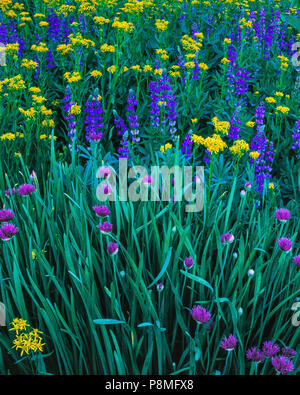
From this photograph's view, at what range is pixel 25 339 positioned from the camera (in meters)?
1.45

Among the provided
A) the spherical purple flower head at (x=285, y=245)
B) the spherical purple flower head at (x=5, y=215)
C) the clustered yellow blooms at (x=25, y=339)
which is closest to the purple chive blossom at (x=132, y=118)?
the spherical purple flower head at (x=5, y=215)

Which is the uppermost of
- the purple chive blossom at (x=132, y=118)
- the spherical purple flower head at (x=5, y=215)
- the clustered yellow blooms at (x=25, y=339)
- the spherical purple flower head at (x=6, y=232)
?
the purple chive blossom at (x=132, y=118)

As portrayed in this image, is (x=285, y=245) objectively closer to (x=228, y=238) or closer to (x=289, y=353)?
(x=228, y=238)

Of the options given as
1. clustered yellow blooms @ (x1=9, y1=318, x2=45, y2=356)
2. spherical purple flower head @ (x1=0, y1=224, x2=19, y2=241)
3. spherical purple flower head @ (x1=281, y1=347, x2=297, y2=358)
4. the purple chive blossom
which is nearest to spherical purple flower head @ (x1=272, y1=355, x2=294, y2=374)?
spherical purple flower head @ (x1=281, y1=347, x2=297, y2=358)

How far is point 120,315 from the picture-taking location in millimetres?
1469

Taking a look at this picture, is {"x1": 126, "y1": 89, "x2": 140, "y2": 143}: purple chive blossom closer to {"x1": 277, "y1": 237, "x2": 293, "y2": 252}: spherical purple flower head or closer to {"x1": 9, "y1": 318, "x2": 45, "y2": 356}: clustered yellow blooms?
{"x1": 277, "y1": 237, "x2": 293, "y2": 252}: spherical purple flower head

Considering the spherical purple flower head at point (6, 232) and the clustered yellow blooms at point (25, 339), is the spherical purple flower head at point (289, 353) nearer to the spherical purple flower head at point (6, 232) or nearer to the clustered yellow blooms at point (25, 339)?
the clustered yellow blooms at point (25, 339)

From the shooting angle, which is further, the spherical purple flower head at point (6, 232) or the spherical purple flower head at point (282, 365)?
the spherical purple flower head at point (6, 232)

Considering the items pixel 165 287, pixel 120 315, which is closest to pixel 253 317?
pixel 165 287

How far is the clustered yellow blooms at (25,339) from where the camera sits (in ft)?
4.57
